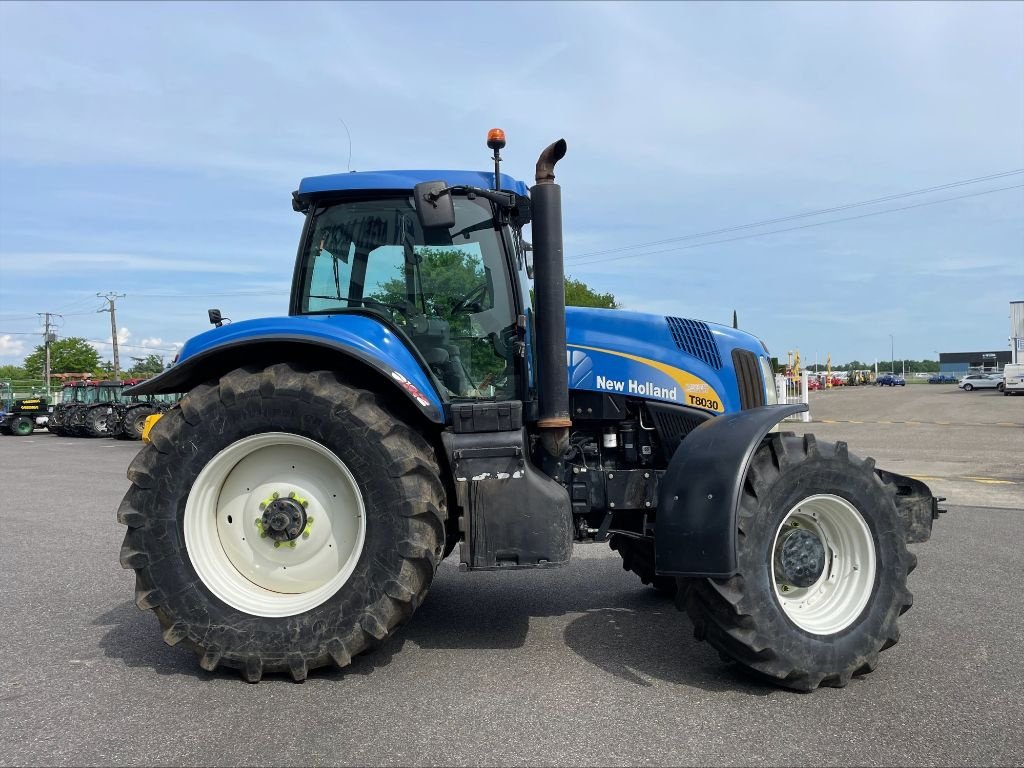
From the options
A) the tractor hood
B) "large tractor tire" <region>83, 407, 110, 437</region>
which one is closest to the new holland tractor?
the tractor hood

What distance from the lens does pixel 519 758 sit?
2904 mm

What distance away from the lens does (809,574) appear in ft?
12.3

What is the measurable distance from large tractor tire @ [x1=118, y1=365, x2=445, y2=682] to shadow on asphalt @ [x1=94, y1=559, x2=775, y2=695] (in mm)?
283

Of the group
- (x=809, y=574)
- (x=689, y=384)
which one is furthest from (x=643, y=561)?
(x=809, y=574)

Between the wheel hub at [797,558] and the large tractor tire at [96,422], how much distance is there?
93.9ft

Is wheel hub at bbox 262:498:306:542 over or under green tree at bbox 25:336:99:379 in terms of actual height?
under

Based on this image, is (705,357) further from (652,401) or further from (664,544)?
(664,544)

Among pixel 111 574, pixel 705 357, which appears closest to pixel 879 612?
pixel 705 357

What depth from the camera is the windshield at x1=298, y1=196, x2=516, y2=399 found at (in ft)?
13.3

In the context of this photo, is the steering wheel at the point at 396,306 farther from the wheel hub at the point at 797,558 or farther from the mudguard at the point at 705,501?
the wheel hub at the point at 797,558

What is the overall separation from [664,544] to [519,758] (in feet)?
3.72

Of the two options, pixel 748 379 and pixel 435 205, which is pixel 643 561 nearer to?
pixel 748 379

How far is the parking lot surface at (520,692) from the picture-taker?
2977 millimetres

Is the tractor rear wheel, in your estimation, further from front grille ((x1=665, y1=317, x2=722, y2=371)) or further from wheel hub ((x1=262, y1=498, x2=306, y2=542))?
front grille ((x1=665, y1=317, x2=722, y2=371))
